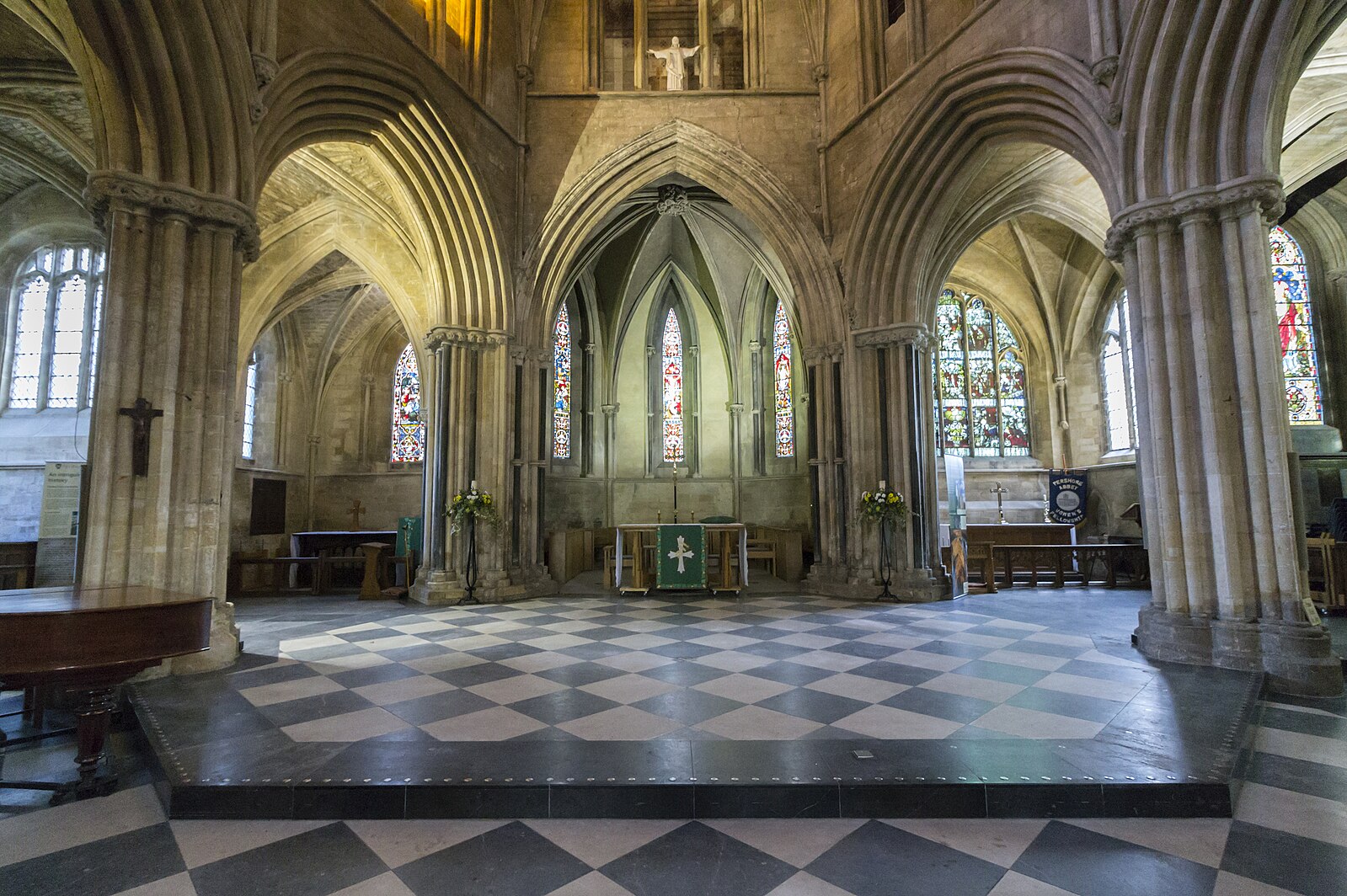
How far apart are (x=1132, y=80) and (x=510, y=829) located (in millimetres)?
8219

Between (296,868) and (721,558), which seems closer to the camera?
(296,868)

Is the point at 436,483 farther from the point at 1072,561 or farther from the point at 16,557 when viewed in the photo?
the point at 1072,561

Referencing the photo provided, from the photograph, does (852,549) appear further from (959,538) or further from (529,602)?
(529,602)

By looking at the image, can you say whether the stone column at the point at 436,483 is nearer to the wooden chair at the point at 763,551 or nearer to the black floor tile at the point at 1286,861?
the wooden chair at the point at 763,551

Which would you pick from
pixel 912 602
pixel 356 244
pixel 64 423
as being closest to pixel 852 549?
pixel 912 602

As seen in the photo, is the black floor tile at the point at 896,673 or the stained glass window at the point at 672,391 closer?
the black floor tile at the point at 896,673

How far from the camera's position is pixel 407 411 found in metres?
19.6

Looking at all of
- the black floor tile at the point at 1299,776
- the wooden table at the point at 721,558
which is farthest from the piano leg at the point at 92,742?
the wooden table at the point at 721,558

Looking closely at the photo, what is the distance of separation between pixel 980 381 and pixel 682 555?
1128 cm

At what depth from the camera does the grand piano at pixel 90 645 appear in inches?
124

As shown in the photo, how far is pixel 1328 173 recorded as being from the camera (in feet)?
36.9

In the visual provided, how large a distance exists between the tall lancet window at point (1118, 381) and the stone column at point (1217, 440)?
10666 mm

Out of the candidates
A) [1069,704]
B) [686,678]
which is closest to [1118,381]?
[1069,704]

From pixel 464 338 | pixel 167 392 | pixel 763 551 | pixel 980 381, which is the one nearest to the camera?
pixel 167 392
